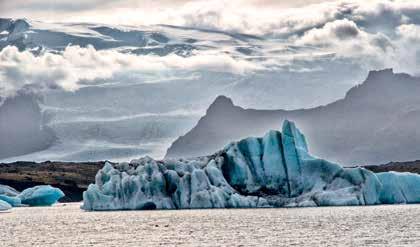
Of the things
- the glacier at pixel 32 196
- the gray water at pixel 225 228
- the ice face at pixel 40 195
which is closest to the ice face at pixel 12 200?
the glacier at pixel 32 196

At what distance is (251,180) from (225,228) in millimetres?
22385

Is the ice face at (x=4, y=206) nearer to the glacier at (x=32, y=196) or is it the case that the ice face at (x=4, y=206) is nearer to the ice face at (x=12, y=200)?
the glacier at (x=32, y=196)

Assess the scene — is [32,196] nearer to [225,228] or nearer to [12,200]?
[12,200]

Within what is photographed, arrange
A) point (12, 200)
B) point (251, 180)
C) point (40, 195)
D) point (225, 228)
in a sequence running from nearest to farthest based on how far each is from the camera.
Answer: point (225, 228)
point (251, 180)
point (40, 195)
point (12, 200)

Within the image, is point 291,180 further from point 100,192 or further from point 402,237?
point 402,237

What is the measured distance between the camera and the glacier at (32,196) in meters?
138

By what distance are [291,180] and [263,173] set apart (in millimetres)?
3055

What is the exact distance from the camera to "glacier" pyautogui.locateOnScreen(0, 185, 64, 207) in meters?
138

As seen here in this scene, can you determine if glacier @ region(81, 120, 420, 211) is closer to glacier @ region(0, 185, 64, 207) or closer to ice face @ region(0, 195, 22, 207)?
glacier @ region(0, 185, 64, 207)

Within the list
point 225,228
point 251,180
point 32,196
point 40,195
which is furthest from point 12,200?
point 225,228

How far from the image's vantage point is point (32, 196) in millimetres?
141125

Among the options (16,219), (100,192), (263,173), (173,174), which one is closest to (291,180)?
(263,173)

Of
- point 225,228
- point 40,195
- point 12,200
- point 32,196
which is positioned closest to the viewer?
point 225,228

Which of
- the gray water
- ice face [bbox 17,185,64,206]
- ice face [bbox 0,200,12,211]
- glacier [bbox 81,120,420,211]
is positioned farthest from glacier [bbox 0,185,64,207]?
glacier [bbox 81,120,420,211]
